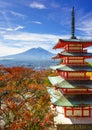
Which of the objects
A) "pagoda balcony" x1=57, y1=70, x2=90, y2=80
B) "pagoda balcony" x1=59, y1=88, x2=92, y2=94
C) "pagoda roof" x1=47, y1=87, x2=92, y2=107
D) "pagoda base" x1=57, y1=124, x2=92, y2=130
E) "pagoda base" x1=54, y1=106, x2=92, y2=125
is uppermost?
"pagoda balcony" x1=57, y1=70, x2=90, y2=80

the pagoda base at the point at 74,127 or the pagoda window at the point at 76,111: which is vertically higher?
the pagoda window at the point at 76,111

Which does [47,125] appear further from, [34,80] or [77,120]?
Result: [34,80]

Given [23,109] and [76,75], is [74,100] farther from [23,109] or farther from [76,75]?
[23,109]

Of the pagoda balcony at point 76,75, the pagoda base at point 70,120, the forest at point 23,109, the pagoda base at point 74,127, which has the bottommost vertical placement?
the pagoda base at point 74,127

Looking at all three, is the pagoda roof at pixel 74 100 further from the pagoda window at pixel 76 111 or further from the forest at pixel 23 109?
the forest at pixel 23 109

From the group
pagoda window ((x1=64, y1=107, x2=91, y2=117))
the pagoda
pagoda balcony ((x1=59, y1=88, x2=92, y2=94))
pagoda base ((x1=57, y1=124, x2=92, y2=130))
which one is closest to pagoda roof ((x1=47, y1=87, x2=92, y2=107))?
the pagoda

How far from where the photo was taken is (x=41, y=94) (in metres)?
35.8

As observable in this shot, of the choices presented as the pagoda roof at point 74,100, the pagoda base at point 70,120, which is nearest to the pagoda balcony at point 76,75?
the pagoda roof at point 74,100

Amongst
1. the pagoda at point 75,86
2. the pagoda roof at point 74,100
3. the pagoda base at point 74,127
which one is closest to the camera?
the pagoda base at point 74,127

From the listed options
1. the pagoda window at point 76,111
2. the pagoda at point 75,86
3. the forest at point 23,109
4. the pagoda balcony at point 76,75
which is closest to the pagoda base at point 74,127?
the pagoda at point 75,86

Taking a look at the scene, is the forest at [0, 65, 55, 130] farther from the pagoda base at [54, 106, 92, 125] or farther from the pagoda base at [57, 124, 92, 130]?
the pagoda base at [57, 124, 92, 130]

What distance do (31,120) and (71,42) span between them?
270 inches

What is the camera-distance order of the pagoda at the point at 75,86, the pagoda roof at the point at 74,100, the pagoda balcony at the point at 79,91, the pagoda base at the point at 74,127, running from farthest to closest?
the pagoda balcony at the point at 79,91 < the pagoda at the point at 75,86 < the pagoda roof at the point at 74,100 < the pagoda base at the point at 74,127

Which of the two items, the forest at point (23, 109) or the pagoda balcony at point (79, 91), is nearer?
the forest at point (23, 109)
